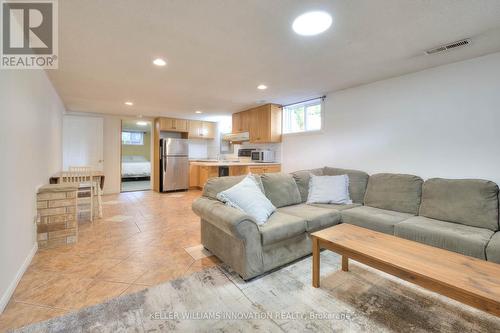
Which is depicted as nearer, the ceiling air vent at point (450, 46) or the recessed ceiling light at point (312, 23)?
the recessed ceiling light at point (312, 23)

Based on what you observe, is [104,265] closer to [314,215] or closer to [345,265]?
[314,215]

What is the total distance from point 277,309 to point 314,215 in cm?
113

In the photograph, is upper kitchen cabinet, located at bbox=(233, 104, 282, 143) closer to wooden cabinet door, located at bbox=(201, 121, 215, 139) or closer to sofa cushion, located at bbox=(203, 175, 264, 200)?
wooden cabinet door, located at bbox=(201, 121, 215, 139)

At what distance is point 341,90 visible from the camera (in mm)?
3803

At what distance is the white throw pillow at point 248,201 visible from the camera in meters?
2.20

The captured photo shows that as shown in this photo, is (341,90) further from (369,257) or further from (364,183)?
(369,257)

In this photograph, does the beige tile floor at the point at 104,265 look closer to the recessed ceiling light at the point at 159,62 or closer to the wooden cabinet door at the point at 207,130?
the recessed ceiling light at the point at 159,62

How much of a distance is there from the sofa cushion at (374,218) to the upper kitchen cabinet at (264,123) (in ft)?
8.34

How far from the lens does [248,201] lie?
2268 millimetres

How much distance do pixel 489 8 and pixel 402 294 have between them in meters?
2.30

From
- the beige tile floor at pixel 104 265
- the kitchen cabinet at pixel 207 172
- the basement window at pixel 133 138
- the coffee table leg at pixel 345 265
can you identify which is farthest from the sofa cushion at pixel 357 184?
the basement window at pixel 133 138

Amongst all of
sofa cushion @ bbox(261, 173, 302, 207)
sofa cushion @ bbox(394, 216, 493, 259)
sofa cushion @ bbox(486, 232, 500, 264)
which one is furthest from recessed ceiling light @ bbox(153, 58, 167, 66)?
sofa cushion @ bbox(486, 232, 500, 264)

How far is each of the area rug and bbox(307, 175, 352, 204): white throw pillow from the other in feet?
3.90

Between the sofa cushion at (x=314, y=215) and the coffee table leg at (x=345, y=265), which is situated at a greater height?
the sofa cushion at (x=314, y=215)
